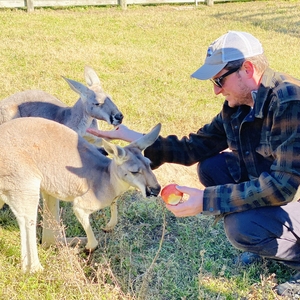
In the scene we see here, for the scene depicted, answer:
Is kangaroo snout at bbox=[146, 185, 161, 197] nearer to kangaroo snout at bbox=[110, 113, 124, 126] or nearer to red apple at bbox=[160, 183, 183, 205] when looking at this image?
red apple at bbox=[160, 183, 183, 205]

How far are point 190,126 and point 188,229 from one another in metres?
2.42

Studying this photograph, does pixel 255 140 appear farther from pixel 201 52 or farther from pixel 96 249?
pixel 201 52

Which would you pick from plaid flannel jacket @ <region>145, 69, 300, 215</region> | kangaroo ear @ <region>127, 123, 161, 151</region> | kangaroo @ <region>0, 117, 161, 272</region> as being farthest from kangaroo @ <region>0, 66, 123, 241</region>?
plaid flannel jacket @ <region>145, 69, 300, 215</region>

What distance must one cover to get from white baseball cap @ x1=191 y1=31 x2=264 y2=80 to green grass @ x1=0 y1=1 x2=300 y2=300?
976mm

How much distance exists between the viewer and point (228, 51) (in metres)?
2.73

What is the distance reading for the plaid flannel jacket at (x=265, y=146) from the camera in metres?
2.61

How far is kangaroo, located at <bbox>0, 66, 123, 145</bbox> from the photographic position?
4512mm

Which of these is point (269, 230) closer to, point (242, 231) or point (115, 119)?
point (242, 231)

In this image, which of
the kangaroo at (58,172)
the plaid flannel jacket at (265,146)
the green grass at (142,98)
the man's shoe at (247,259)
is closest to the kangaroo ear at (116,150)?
the kangaroo at (58,172)

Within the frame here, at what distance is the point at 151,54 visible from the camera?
30.5 feet

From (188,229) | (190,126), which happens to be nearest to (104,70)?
(190,126)

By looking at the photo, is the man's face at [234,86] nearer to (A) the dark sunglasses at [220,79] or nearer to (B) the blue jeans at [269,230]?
(A) the dark sunglasses at [220,79]

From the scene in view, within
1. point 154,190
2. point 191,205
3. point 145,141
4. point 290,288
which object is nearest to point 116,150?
point 145,141

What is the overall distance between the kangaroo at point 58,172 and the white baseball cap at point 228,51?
0.65 meters
